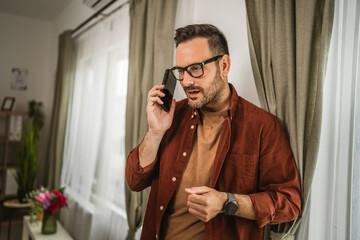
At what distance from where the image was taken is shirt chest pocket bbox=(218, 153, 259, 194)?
3.55ft

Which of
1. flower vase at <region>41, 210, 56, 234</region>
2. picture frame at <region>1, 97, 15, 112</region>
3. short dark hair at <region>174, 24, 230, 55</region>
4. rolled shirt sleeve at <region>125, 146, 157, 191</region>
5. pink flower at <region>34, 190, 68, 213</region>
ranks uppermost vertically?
short dark hair at <region>174, 24, 230, 55</region>

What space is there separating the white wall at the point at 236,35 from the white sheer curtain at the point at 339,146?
0.36 m

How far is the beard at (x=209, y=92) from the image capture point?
1.17 metres

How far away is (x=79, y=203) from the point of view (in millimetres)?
3135

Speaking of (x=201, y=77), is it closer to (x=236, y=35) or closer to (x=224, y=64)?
(x=224, y=64)

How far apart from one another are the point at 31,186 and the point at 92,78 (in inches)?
69.5

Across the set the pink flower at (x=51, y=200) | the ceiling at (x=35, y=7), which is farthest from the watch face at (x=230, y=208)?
the ceiling at (x=35, y=7)

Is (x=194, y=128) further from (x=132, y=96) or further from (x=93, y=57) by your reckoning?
(x=93, y=57)

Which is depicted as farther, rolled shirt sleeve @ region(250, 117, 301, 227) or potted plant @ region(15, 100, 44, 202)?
potted plant @ region(15, 100, 44, 202)

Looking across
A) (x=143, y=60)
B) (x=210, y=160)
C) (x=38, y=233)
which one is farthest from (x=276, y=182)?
(x=38, y=233)

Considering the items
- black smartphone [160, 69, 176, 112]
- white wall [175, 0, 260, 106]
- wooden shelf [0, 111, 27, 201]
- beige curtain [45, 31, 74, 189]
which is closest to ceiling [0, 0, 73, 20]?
beige curtain [45, 31, 74, 189]

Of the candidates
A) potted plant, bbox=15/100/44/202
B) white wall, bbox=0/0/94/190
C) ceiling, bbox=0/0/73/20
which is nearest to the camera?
potted plant, bbox=15/100/44/202

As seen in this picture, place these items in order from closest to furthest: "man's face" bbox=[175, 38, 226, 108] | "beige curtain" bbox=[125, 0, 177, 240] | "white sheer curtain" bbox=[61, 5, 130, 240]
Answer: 1. "man's face" bbox=[175, 38, 226, 108]
2. "beige curtain" bbox=[125, 0, 177, 240]
3. "white sheer curtain" bbox=[61, 5, 130, 240]

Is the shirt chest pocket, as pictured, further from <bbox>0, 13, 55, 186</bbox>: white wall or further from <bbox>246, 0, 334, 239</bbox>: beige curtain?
<bbox>0, 13, 55, 186</bbox>: white wall
